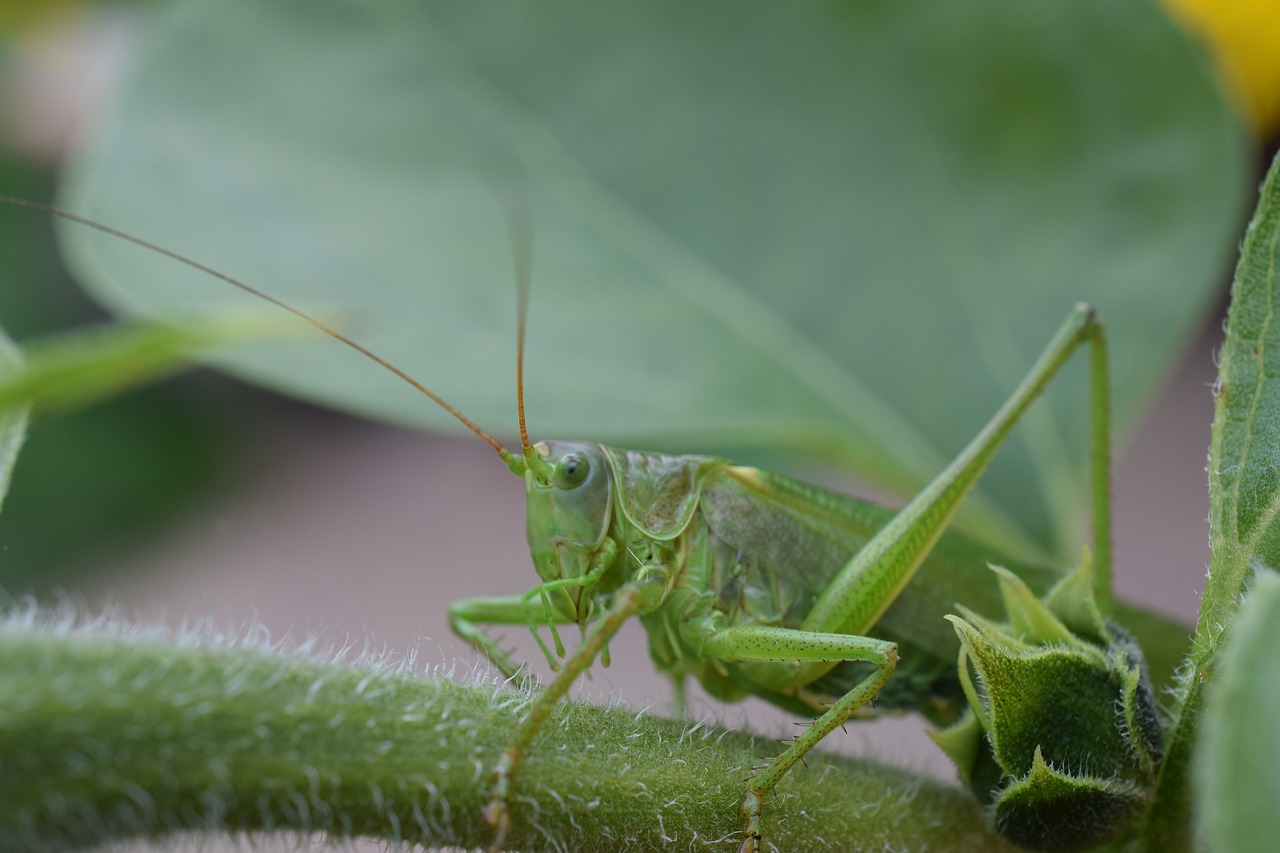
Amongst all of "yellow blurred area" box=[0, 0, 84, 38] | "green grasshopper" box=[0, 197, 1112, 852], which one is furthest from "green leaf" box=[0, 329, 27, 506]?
"yellow blurred area" box=[0, 0, 84, 38]

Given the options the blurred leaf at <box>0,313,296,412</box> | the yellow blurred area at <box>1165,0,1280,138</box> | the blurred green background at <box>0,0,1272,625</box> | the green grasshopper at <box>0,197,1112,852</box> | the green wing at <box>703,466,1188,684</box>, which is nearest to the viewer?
the blurred leaf at <box>0,313,296,412</box>

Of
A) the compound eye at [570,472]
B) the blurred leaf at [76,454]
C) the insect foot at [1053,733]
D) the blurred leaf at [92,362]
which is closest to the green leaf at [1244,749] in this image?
the insect foot at [1053,733]

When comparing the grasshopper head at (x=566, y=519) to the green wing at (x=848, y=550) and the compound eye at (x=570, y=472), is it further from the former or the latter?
the green wing at (x=848, y=550)

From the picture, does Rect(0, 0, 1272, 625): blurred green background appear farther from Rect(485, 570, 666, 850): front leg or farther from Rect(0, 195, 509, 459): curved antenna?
Rect(485, 570, 666, 850): front leg

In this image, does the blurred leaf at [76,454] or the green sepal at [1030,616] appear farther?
the blurred leaf at [76,454]

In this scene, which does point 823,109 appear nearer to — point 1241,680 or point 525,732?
point 525,732

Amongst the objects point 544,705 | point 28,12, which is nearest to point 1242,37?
point 544,705

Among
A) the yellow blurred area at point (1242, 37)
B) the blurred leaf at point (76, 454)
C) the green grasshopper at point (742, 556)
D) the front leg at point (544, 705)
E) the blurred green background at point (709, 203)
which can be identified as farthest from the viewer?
the blurred leaf at point (76, 454)

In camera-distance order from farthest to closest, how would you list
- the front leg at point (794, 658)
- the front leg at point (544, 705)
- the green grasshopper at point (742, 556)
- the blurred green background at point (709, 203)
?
1. the blurred green background at point (709, 203)
2. the green grasshopper at point (742, 556)
3. the front leg at point (794, 658)
4. the front leg at point (544, 705)
